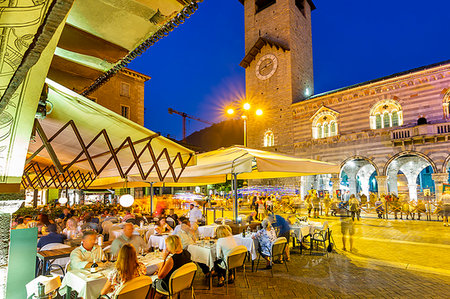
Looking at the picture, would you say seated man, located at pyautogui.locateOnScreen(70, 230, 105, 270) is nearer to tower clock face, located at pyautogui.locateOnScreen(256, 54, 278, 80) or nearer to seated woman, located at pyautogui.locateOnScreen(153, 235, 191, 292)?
seated woman, located at pyautogui.locateOnScreen(153, 235, 191, 292)

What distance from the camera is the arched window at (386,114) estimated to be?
20.8 meters

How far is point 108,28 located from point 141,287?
3688 mm

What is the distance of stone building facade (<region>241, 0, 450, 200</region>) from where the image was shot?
19.2 m

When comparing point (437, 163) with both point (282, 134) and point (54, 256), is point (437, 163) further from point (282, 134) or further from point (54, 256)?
point (54, 256)

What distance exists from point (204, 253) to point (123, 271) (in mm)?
2524

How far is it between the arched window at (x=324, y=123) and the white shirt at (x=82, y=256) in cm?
2259

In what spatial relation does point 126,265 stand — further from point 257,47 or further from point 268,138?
point 257,47

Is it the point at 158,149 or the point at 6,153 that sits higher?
the point at 158,149

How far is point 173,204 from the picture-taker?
74.4ft

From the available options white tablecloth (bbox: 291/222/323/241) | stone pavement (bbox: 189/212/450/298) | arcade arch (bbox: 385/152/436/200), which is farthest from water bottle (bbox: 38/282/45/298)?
arcade arch (bbox: 385/152/436/200)

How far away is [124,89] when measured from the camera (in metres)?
25.7

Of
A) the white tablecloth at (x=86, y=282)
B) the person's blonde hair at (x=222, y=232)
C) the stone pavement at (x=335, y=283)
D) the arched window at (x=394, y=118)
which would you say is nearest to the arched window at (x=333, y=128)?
the arched window at (x=394, y=118)

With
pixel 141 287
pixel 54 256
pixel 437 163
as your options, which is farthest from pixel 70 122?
pixel 437 163

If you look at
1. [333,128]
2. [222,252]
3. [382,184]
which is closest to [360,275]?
[222,252]
